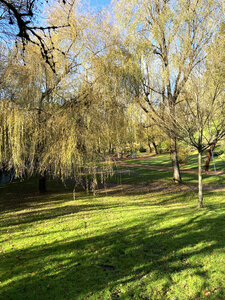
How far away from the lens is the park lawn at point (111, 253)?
3.33m

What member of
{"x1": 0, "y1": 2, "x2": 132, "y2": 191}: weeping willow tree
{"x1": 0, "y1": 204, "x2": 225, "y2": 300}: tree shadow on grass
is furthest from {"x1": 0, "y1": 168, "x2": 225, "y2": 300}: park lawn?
{"x1": 0, "y1": 2, "x2": 132, "y2": 191}: weeping willow tree

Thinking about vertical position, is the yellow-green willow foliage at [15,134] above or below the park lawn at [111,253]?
above

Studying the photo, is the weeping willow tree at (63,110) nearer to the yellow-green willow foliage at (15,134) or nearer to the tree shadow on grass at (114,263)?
the yellow-green willow foliage at (15,134)

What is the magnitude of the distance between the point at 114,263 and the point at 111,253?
36 centimetres

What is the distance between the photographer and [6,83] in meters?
6.91

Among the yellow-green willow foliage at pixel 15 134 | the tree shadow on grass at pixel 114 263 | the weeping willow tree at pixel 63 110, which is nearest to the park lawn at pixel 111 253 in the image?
the tree shadow on grass at pixel 114 263

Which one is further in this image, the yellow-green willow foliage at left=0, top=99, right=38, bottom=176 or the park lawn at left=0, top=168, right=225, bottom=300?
the yellow-green willow foliage at left=0, top=99, right=38, bottom=176

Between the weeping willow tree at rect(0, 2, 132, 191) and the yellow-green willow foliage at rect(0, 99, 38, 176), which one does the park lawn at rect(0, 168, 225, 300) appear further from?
the yellow-green willow foliage at rect(0, 99, 38, 176)

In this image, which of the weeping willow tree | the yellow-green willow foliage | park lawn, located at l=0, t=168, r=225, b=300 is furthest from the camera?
the weeping willow tree

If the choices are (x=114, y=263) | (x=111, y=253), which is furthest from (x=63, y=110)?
(x=114, y=263)

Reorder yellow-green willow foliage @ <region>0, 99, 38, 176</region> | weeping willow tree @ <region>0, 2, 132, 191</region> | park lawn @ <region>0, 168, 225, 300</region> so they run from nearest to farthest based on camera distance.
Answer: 1. park lawn @ <region>0, 168, 225, 300</region>
2. yellow-green willow foliage @ <region>0, 99, 38, 176</region>
3. weeping willow tree @ <region>0, 2, 132, 191</region>

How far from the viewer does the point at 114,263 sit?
407 cm

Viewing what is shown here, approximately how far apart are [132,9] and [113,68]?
704 cm

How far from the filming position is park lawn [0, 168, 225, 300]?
3328 millimetres
